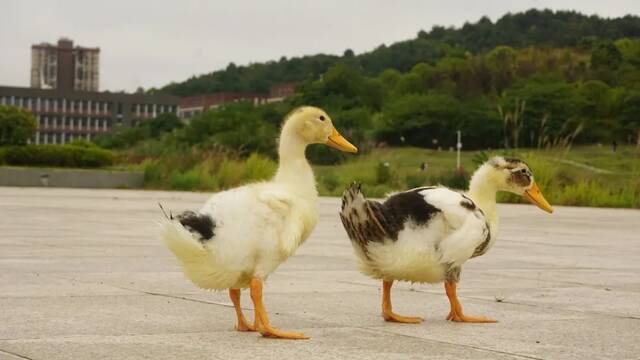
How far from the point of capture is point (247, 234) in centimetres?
535

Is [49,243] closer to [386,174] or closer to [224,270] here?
[224,270]

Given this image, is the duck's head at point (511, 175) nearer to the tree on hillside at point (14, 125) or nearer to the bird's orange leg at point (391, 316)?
the bird's orange leg at point (391, 316)

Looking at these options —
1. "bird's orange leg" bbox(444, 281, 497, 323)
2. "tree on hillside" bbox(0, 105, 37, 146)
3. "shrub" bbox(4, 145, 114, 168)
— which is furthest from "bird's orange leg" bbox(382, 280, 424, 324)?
"tree on hillside" bbox(0, 105, 37, 146)

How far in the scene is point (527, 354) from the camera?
498cm

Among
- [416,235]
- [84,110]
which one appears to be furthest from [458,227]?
[84,110]

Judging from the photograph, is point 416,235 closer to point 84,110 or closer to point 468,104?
point 468,104

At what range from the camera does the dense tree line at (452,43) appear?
167m

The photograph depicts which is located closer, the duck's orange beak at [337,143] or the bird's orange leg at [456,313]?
the duck's orange beak at [337,143]

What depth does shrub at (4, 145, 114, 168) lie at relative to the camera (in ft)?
125

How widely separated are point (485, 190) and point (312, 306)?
1.34 m

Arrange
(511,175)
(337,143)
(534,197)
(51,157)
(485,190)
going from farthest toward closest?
(51,157) < (534,197) < (511,175) < (485,190) < (337,143)

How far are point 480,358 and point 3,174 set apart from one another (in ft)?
97.9

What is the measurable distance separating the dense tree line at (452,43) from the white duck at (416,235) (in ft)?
497

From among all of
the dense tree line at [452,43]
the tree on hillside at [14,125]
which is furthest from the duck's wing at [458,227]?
the dense tree line at [452,43]
